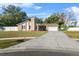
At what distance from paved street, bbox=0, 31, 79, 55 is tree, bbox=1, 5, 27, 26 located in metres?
0.70

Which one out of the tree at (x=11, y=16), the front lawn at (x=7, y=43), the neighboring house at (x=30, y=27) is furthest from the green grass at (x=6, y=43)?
the tree at (x=11, y=16)

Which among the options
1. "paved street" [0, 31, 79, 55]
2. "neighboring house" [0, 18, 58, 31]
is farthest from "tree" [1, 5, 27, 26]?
"paved street" [0, 31, 79, 55]

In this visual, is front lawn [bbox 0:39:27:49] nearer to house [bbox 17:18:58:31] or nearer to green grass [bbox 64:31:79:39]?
house [bbox 17:18:58:31]

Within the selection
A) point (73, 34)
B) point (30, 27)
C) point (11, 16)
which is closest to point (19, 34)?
point (30, 27)

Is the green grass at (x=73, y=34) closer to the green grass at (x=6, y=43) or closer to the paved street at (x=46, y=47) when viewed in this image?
the paved street at (x=46, y=47)

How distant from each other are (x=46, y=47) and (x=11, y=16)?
138cm

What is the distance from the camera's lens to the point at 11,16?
1245 cm

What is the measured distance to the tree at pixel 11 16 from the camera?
40.3 ft

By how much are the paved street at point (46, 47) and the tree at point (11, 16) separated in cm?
70

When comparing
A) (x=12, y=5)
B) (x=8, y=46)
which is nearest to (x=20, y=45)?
(x=8, y=46)

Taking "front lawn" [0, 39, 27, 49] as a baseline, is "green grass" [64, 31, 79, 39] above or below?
above

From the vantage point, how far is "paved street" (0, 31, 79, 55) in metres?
12.1

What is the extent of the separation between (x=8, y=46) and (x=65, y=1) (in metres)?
2.08

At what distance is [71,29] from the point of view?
1241 centimetres
